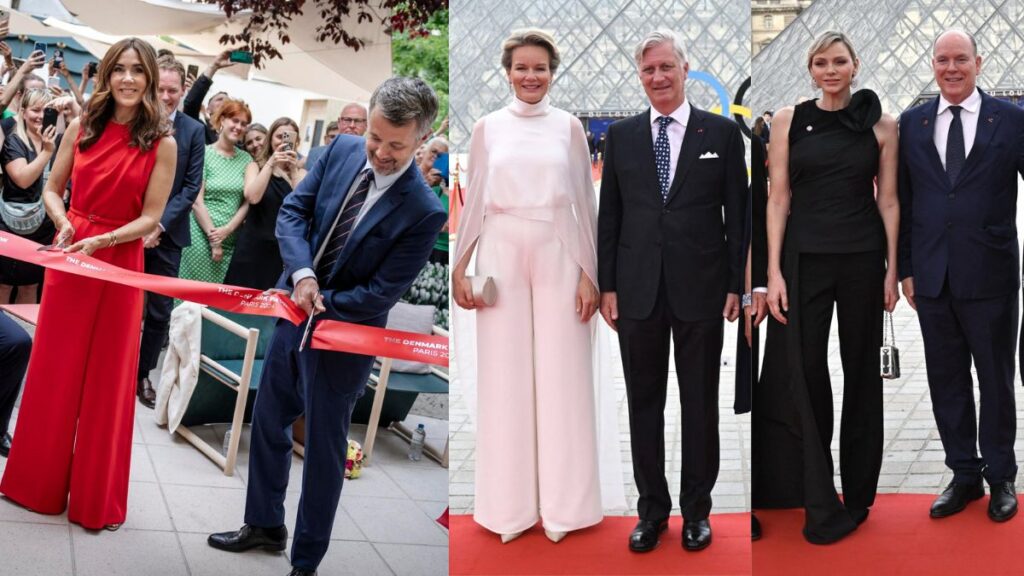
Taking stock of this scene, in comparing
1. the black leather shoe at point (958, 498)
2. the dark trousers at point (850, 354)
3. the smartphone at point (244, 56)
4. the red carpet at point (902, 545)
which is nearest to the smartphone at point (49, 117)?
the smartphone at point (244, 56)

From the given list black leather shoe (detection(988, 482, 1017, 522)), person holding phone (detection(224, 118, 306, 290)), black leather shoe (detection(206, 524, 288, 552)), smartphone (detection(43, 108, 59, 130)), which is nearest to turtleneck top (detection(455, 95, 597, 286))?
person holding phone (detection(224, 118, 306, 290))

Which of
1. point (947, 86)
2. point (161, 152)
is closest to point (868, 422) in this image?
point (947, 86)

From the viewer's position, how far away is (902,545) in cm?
404

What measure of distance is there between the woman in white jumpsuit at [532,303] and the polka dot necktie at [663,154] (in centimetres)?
23

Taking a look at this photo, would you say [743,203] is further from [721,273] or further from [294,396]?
[294,396]

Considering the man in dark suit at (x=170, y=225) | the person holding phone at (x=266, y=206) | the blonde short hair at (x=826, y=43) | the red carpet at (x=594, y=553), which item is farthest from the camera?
the blonde short hair at (x=826, y=43)

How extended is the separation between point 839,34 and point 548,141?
1.21 m

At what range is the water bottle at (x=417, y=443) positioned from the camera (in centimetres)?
403

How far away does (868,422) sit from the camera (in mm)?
4125

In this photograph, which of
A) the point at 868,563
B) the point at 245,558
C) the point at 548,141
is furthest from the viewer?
the point at 868,563

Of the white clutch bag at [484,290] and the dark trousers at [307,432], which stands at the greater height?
the white clutch bag at [484,290]

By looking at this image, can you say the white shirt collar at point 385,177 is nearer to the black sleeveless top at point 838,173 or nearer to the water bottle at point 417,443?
the water bottle at point 417,443

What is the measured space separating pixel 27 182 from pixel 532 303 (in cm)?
176

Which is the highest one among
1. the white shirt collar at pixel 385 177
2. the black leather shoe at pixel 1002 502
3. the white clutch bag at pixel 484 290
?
the white shirt collar at pixel 385 177
